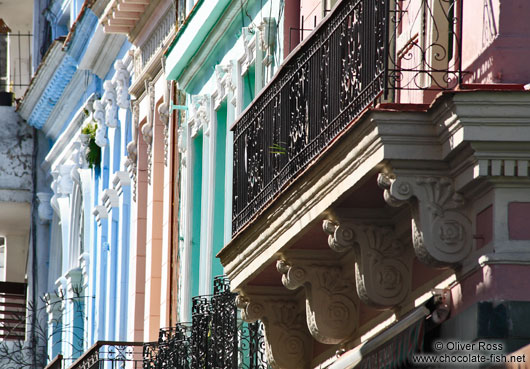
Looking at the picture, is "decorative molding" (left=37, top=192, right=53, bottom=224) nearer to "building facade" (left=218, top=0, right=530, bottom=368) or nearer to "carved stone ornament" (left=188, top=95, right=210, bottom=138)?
"carved stone ornament" (left=188, top=95, right=210, bottom=138)

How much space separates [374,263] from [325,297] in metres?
1.45

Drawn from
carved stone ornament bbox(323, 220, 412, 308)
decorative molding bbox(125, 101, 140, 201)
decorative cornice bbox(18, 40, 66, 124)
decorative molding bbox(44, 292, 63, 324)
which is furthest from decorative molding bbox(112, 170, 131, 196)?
carved stone ornament bbox(323, 220, 412, 308)

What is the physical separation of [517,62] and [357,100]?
3.75 ft

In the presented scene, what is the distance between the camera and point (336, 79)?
11742 mm

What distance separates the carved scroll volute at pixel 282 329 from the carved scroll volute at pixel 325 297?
37.5 inches

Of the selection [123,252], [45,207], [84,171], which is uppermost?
[45,207]

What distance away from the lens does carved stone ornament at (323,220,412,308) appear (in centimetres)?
1162

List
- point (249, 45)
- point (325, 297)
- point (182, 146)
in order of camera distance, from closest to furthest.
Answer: point (325, 297) < point (249, 45) < point (182, 146)

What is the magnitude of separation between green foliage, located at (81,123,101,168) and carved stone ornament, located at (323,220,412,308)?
46.4 feet

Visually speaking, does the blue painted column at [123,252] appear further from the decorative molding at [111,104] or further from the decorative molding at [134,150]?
the decorative molding at [111,104]

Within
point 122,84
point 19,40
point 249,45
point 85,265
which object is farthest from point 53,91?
point 249,45

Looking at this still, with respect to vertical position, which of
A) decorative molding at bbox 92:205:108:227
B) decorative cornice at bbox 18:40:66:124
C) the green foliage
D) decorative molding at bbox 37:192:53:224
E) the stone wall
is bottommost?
decorative molding at bbox 92:205:108:227

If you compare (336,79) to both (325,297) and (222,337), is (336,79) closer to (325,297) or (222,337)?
(325,297)

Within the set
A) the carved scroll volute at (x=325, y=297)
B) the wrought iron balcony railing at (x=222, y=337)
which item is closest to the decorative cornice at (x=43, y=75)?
the wrought iron balcony railing at (x=222, y=337)
